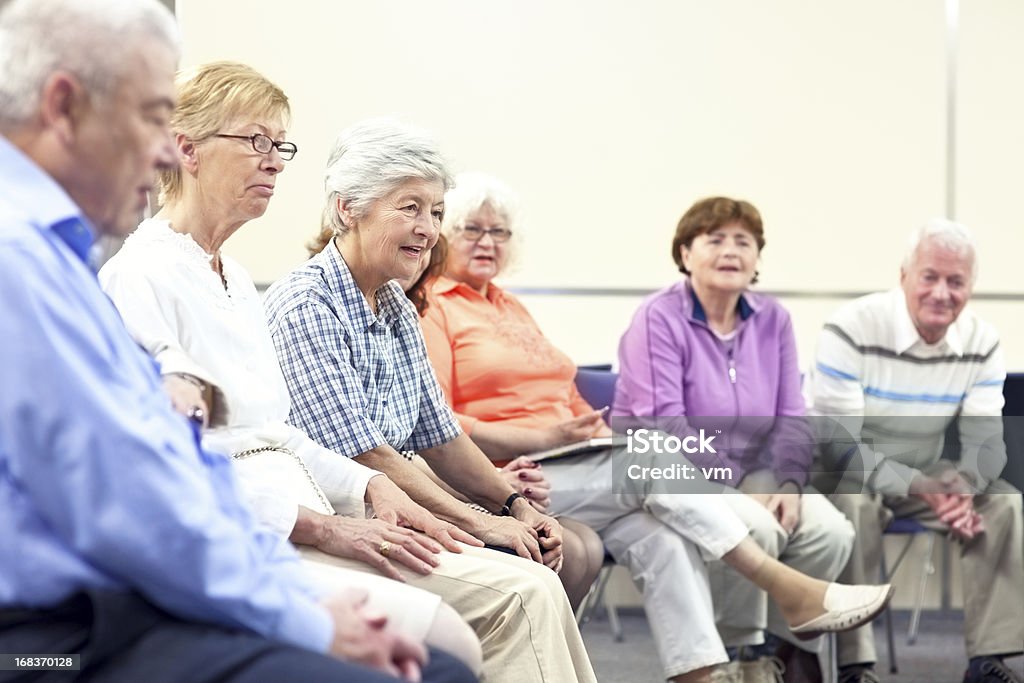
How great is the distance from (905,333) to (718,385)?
597 millimetres

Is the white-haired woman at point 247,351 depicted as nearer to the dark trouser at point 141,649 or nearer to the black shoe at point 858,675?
the dark trouser at point 141,649

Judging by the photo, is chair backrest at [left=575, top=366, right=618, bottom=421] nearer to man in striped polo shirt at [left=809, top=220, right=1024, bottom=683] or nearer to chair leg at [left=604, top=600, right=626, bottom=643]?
man in striped polo shirt at [left=809, top=220, right=1024, bottom=683]

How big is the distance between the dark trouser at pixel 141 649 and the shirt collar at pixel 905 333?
8.87 feet

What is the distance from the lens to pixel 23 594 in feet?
3.72

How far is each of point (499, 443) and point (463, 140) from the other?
5.68 feet

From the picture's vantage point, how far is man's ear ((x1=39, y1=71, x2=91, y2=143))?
1168mm

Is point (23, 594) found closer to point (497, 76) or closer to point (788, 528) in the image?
point (788, 528)

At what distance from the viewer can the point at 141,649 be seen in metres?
1.17

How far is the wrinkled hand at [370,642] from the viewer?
4.11ft

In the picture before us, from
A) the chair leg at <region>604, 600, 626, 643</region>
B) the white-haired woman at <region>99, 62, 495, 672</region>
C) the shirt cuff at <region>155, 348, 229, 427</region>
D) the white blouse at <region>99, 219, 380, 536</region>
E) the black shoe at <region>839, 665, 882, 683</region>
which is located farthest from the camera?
the chair leg at <region>604, 600, 626, 643</region>

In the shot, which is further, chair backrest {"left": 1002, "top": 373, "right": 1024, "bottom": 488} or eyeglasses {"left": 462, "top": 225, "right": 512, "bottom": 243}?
chair backrest {"left": 1002, "top": 373, "right": 1024, "bottom": 488}

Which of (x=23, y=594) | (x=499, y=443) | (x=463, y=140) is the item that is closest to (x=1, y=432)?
(x=23, y=594)

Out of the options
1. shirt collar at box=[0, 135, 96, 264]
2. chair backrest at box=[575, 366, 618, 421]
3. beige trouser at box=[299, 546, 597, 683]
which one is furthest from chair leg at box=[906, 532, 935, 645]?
shirt collar at box=[0, 135, 96, 264]

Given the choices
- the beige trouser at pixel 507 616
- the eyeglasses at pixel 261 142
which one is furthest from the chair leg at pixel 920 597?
the eyeglasses at pixel 261 142
